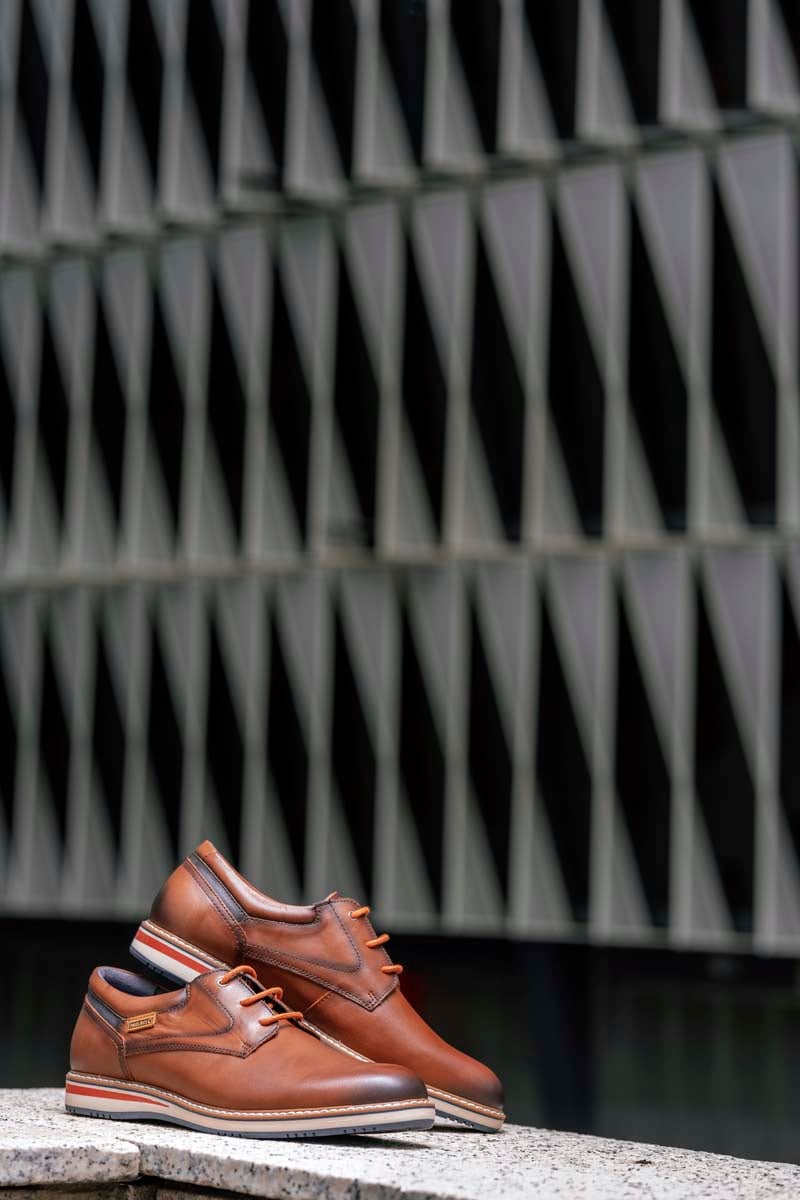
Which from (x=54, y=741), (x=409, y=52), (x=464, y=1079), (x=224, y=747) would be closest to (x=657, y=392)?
(x=409, y=52)

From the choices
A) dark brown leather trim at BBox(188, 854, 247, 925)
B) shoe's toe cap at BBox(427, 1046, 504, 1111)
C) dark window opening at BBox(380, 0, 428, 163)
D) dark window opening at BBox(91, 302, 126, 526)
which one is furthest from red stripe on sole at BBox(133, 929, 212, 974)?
dark window opening at BBox(91, 302, 126, 526)

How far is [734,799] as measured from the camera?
890 inches

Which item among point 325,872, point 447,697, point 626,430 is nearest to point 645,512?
point 626,430

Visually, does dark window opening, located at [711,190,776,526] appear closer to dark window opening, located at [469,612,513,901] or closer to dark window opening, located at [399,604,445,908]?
dark window opening, located at [469,612,513,901]

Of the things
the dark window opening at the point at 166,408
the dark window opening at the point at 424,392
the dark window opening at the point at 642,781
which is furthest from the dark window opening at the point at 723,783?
the dark window opening at the point at 166,408

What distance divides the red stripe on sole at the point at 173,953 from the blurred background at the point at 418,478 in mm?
15638

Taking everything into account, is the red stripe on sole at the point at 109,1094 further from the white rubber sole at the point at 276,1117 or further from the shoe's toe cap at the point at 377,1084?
the shoe's toe cap at the point at 377,1084

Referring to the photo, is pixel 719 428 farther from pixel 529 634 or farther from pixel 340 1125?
pixel 340 1125

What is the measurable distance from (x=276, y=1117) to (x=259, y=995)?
0.23 meters

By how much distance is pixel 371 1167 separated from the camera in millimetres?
3016

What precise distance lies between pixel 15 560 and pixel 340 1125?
26671 mm

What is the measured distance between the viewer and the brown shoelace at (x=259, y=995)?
338 cm

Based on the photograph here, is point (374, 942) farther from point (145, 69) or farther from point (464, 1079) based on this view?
point (145, 69)

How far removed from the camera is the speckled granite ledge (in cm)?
290
